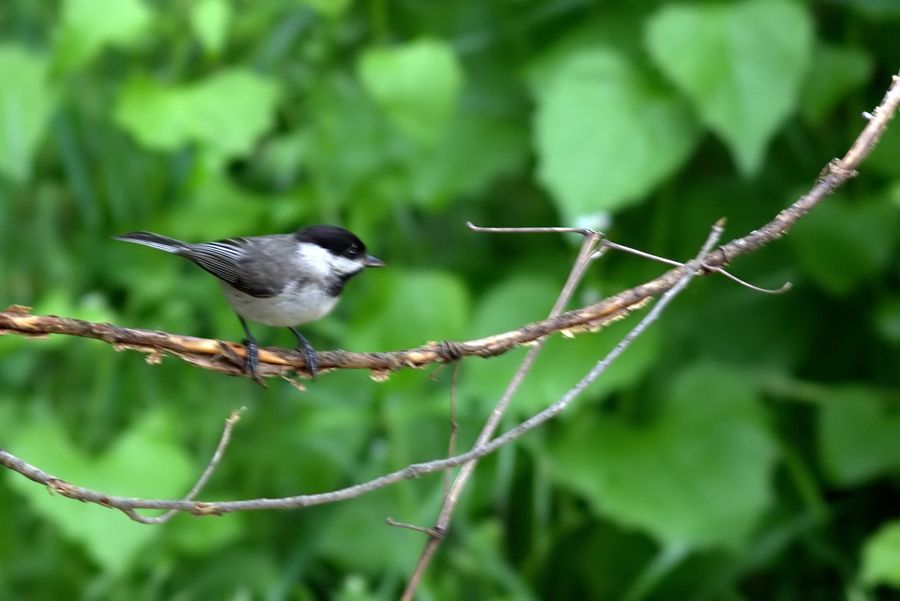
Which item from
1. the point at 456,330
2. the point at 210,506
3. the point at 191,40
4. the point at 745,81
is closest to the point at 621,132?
the point at 745,81

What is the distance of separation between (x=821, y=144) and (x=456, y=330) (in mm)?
1618

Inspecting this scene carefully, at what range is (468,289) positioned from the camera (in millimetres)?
4824

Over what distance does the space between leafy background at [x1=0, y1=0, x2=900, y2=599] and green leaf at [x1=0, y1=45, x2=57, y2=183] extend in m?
0.01

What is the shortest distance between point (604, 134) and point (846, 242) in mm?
969

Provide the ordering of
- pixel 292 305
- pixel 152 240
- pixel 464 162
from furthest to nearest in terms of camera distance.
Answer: pixel 464 162 → pixel 292 305 → pixel 152 240

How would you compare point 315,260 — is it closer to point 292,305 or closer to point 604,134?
point 292,305

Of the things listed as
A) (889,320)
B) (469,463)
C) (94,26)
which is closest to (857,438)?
(889,320)

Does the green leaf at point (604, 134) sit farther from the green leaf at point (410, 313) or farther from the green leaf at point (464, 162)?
the green leaf at point (410, 313)

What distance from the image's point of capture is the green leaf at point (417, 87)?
3.87 meters

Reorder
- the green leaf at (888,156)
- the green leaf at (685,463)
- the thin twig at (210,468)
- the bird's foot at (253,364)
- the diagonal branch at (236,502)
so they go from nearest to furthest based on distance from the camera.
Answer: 1. the diagonal branch at (236,502)
2. the thin twig at (210,468)
3. the bird's foot at (253,364)
4. the green leaf at (685,463)
5. the green leaf at (888,156)

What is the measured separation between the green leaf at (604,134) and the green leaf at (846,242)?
635mm

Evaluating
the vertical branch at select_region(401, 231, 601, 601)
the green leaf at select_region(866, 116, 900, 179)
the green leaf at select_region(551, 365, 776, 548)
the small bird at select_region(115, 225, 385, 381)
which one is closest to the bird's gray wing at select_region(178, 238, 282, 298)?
the small bird at select_region(115, 225, 385, 381)

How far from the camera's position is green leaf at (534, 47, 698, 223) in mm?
3814

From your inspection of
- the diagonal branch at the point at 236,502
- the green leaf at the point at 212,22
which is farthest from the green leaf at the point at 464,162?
the diagonal branch at the point at 236,502
